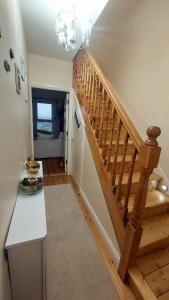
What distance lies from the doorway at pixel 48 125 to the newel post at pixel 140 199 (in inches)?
148

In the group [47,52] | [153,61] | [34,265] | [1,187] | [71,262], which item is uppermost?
[47,52]

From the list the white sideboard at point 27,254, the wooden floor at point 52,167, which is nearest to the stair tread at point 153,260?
the white sideboard at point 27,254

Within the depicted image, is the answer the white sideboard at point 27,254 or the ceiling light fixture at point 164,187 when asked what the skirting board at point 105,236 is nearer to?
the white sideboard at point 27,254

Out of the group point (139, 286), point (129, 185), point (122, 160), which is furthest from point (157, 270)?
point (122, 160)

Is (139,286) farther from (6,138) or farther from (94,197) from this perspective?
(6,138)

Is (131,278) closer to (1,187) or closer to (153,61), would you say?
(1,187)

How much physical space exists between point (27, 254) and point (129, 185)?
A: 910 millimetres

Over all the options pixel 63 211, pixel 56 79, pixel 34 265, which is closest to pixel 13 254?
pixel 34 265

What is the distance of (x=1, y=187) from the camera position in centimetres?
87

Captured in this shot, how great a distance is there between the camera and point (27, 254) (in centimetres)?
97

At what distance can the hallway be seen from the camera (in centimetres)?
134

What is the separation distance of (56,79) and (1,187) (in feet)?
9.60

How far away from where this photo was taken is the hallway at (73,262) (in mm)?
1336

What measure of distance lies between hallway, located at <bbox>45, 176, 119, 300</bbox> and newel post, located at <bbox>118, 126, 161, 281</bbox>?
25 centimetres
